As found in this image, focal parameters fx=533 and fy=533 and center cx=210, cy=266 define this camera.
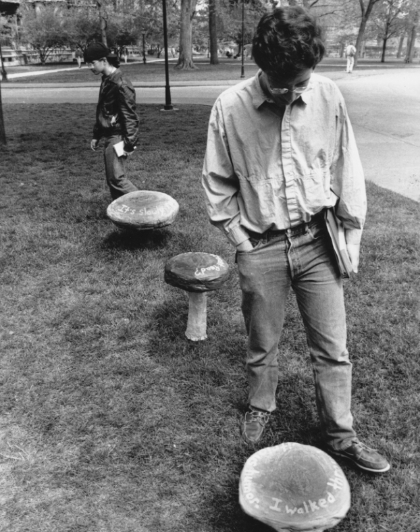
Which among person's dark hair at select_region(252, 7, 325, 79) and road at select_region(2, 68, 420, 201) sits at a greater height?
person's dark hair at select_region(252, 7, 325, 79)

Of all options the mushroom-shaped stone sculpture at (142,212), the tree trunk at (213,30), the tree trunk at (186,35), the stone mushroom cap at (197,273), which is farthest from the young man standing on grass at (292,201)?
the tree trunk at (213,30)

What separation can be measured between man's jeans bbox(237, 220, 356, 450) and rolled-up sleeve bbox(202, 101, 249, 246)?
Answer: 138mm

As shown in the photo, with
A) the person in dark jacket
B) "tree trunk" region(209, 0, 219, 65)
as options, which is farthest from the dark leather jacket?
"tree trunk" region(209, 0, 219, 65)

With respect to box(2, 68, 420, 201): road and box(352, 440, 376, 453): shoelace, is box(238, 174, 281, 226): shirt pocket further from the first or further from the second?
box(2, 68, 420, 201): road

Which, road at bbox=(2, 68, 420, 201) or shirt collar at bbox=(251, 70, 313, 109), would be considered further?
road at bbox=(2, 68, 420, 201)

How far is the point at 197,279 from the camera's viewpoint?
363 centimetres

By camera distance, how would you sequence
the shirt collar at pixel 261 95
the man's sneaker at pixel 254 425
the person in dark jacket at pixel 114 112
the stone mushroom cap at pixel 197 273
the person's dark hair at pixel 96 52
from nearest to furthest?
the shirt collar at pixel 261 95 < the man's sneaker at pixel 254 425 < the stone mushroom cap at pixel 197 273 < the person's dark hair at pixel 96 52 < the person in dark jacket at pixel 114 112

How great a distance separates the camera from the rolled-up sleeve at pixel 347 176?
7.50 ft

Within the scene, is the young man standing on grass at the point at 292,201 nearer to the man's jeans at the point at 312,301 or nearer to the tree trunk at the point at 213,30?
the man's jeans at the point at 312,301

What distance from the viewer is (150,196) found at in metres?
5.42

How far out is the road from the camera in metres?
8.32

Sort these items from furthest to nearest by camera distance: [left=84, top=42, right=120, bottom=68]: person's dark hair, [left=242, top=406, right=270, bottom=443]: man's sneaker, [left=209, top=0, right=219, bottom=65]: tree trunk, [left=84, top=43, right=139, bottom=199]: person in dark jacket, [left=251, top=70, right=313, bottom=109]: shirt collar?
1. [left=209, top=0, right=219, bottom=65]: tree trunk
2. [left=84, top=43, right=139, bottom=199]: person in dark jacket
3. [left=84, top=42, right=120, bottom=68]: person's dark hair
4. [left=242, top=406, right=270, bottom=443]: man's sneaker
5. [left=251, top=70, right=313, bottom=109]: shirt collar

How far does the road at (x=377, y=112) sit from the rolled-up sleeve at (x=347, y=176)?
5.14 m

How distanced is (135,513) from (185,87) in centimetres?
2011
